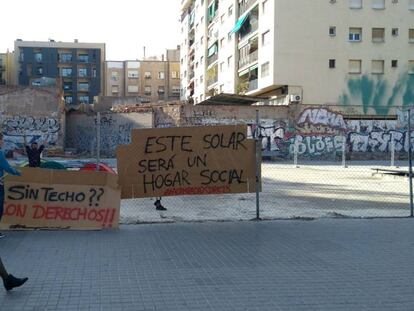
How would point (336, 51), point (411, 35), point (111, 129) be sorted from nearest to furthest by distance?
point (111, 129), point (336, 51), point (411, 35)

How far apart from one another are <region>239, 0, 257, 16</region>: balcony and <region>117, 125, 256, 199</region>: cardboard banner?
138 ft

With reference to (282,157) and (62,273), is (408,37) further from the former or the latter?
(62,273)

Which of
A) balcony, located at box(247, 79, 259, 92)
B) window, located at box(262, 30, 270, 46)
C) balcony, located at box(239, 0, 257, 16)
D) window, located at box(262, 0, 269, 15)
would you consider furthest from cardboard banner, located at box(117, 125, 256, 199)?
A: balcony, located at box(239, 0, 257, 16)

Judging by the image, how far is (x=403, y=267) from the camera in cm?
680

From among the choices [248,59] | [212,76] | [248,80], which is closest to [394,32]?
[248,59]

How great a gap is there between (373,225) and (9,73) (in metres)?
106

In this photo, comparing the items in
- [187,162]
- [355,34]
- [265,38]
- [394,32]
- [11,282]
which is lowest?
[11,282]

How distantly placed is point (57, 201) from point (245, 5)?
47541 mm

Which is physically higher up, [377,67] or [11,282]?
[377,67]

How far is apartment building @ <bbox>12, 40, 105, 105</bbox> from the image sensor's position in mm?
103125

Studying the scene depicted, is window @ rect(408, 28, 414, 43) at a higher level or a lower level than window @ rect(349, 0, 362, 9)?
lower

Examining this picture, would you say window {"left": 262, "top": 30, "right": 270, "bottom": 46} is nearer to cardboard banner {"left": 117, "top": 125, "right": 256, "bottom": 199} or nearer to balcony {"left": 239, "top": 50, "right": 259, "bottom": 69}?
balcony {"left": 239, "top": 50, "right": 259, "bottom": 69}

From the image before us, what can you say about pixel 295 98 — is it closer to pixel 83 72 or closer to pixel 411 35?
pixel 411 35

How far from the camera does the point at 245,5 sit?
176 ft
